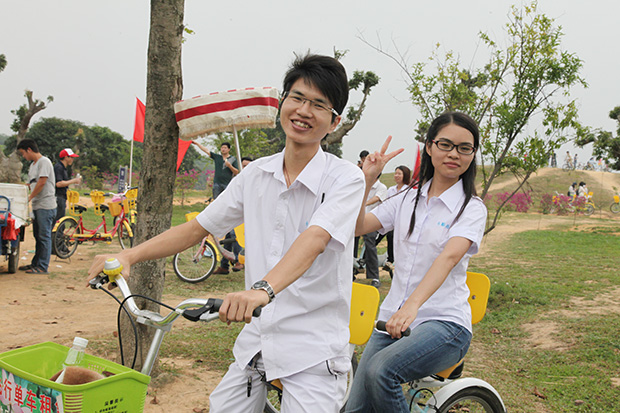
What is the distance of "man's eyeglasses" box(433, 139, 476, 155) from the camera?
8.58 ft

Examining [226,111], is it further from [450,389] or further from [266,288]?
[266,288]

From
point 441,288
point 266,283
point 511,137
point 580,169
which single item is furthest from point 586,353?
point 580,169

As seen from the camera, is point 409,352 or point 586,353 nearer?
point 409,352

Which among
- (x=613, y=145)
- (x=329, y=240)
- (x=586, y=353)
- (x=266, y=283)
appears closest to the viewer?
(x=266, y=283)

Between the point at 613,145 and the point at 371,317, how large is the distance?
2162 cm

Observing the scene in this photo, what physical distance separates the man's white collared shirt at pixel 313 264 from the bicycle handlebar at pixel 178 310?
0.29 meters

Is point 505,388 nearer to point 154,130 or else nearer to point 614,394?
point 614,394

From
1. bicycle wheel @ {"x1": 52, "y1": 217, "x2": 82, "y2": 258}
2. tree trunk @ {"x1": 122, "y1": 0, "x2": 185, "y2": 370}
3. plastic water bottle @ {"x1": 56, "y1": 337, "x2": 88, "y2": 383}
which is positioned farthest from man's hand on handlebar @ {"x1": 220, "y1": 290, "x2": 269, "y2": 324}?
bicycle wheel @ {"x1": 52, "y1": 217, "x2": 82, "y2": 258}

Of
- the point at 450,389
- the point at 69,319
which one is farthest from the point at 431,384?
the point at 69,319

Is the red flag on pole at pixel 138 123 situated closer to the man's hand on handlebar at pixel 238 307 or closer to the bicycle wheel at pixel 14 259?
the bicycle wheel at pixel 14 259

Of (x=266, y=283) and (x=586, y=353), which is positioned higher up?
(x=266, y=283)

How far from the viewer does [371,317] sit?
2.55 meters

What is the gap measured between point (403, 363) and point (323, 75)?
1232 millimetres

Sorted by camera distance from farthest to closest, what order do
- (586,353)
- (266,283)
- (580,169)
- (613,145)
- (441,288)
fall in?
(580,169) → (613,145) → (586,353) → (441,288) → (266,283)
